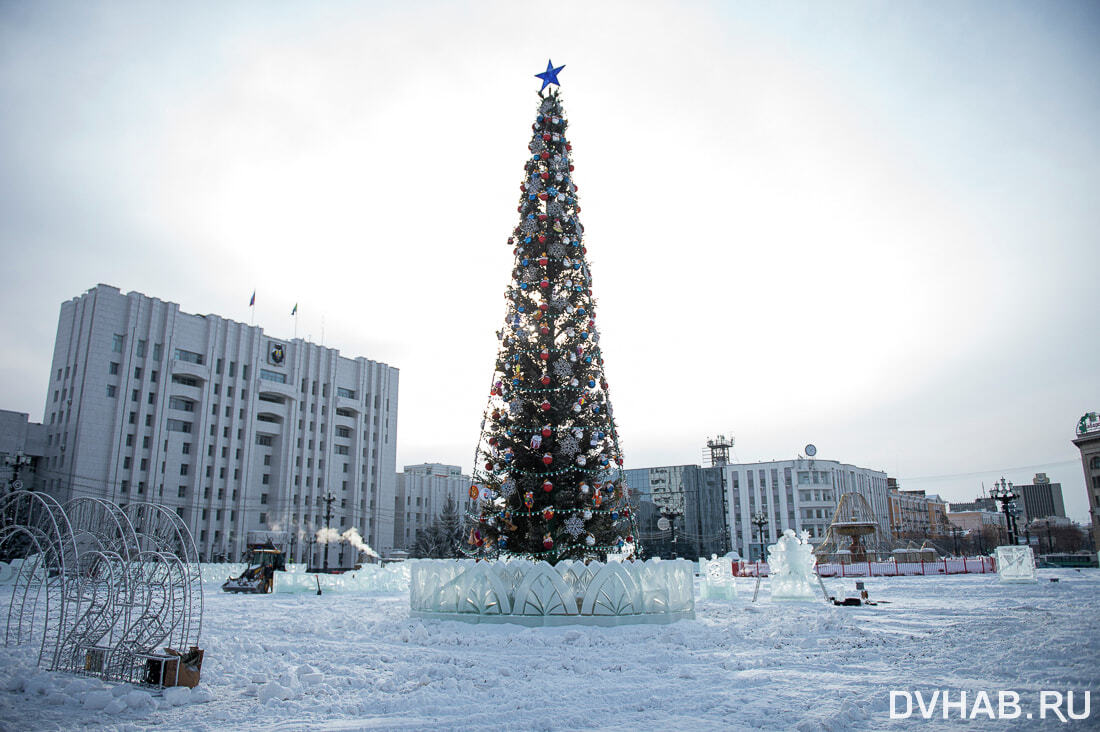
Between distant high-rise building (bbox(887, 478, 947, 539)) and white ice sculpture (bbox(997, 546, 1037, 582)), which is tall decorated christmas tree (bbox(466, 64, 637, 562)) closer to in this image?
white ice sculpture (bbox(997, 546, 1037, 582))

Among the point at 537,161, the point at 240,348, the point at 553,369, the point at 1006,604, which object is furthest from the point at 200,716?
the point at 240,348

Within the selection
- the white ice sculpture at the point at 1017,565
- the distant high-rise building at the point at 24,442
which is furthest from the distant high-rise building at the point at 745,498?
the distant high-rise building at the point at 24,442

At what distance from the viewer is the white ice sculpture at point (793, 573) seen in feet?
65.1

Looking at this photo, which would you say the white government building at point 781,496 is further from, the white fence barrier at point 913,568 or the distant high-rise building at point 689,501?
→ the white fence barrier at point 913,568

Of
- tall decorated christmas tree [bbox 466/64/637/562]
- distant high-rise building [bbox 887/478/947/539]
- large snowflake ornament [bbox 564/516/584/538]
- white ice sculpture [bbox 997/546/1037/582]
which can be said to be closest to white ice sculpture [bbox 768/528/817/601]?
tall decorated christmas tree [bbox 466/64/637/562]

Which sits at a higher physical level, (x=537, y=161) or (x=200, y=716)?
(x=537, y=161)

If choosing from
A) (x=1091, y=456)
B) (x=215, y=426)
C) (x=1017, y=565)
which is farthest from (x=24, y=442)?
(x=1091, y=456)

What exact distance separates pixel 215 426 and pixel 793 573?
6402cm

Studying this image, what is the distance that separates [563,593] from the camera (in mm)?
12617

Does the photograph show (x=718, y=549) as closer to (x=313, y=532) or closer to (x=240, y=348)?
(x=313, y=532)

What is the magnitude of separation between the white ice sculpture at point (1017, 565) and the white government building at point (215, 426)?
60181 mm

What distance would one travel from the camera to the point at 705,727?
5.79 m

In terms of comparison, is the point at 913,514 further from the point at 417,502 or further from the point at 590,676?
the point at 590,676

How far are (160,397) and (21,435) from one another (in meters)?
11.5
